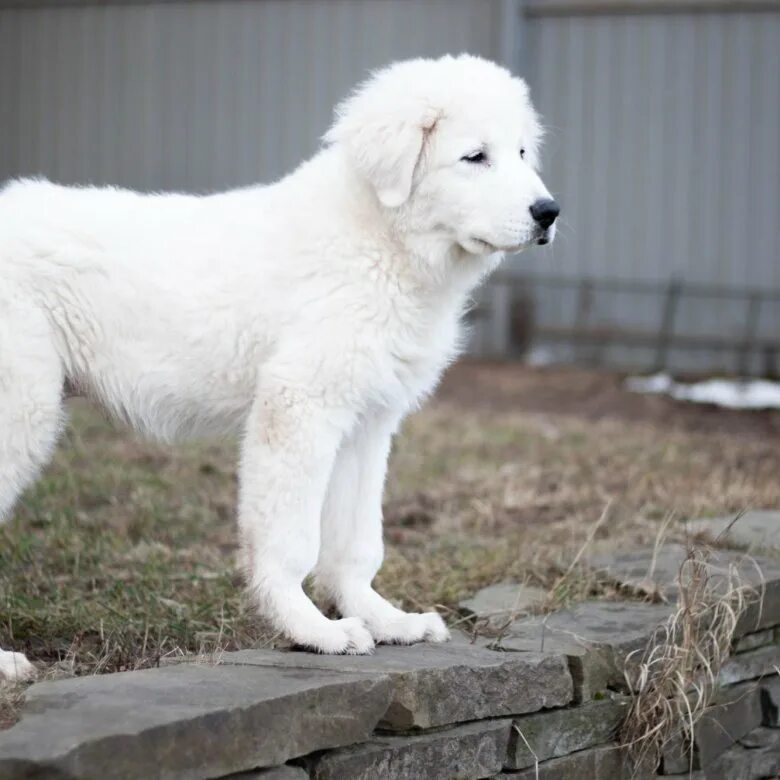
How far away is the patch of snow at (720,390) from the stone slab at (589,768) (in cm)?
556

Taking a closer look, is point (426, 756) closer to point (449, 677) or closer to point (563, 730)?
point (449, 677)

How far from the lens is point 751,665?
180 inches

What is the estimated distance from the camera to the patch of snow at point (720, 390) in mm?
9570

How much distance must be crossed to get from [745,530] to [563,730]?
1685 mm

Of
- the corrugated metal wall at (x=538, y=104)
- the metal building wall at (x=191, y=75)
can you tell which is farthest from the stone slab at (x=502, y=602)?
the metal building wall at (x=191, y=75)

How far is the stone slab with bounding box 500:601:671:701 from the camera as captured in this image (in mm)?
3881

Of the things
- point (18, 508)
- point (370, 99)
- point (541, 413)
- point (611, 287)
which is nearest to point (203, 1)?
point (611, 287)

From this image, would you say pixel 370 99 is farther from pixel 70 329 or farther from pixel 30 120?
pixel 30 120

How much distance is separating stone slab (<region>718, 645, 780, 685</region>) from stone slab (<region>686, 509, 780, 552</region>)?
385 mm

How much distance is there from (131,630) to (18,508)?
175 cm

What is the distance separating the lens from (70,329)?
3545 mm

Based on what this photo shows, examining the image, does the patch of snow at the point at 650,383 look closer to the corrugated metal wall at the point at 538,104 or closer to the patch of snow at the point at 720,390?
the patch of snow at the point at 720,390

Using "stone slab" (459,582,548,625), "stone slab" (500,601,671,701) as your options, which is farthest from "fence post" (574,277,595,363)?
"stone slab" (500,601,671,701)

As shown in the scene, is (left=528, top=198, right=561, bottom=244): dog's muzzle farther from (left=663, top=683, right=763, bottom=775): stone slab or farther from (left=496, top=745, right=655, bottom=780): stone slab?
(left=663, top=683, right=763, bottom=775): stone slab
